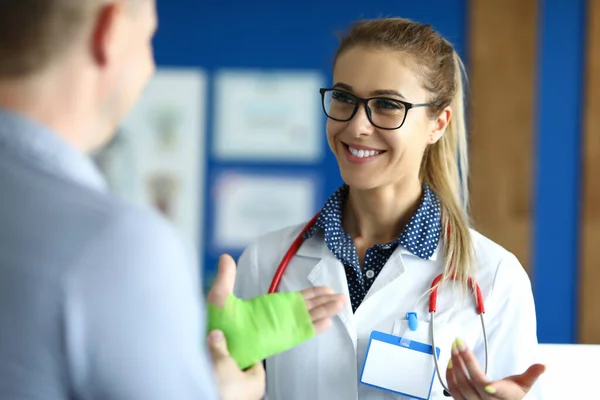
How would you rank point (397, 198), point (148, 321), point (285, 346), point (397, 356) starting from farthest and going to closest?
point (397, 198)
point (397, 356)
point (285, 346)
point (148, 321)

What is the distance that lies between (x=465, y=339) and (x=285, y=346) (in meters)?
0.52

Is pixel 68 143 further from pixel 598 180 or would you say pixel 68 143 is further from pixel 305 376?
pixel 598 180

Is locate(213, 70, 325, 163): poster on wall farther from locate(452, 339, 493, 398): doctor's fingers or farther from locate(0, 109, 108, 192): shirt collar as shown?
locate(0, 109, 108, 192): shirt collar

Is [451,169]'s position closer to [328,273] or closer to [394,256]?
[394,256]

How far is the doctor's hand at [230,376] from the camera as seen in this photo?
112 cm

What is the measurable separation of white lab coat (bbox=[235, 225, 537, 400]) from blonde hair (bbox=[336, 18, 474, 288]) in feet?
0.15

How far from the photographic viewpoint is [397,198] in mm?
1747

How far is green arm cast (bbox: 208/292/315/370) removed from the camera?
120cm

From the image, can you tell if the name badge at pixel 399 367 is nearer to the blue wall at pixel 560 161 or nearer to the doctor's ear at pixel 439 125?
the doctor's ear at pixel 439 125

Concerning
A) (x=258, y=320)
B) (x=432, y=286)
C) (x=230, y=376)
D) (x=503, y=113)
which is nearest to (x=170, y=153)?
(x=503, y=113)

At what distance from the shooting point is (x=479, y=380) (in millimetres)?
1322

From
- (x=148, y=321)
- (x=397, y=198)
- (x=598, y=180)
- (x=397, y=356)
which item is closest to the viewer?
(x=148, y=321)

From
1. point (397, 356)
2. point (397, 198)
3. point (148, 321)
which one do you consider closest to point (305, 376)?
point (397, 356)

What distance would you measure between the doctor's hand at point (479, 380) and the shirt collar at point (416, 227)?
35cm
